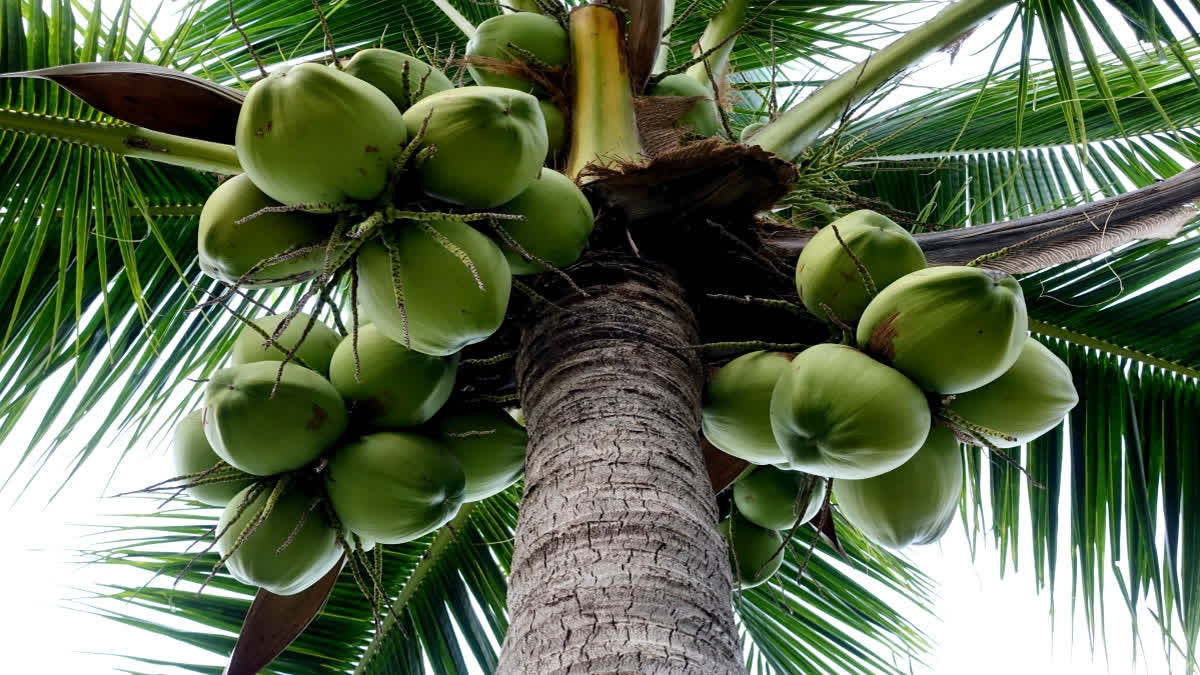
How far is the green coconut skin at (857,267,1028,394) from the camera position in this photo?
1.49m

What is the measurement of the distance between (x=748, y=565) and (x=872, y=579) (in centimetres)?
100

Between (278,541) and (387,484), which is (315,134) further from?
(278,541)

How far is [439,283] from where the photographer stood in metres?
1.44

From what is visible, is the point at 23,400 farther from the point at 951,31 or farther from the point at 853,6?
the point at 853,6

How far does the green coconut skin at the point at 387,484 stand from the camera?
1.63 m

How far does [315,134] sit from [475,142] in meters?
0.21

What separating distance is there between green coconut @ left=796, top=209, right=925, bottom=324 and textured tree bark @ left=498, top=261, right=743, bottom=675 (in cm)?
23

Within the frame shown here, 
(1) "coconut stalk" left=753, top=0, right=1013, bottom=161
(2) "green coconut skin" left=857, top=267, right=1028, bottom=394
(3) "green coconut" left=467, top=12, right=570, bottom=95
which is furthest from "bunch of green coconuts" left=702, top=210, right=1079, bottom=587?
(3) "green coconut" left=467, top=12, right=570, bottom=95

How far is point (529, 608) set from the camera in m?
1.22

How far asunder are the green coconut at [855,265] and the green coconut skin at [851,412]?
0.13 metres

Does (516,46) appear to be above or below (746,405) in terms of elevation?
above

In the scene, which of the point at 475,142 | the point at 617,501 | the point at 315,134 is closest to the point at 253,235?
the point at 315,134

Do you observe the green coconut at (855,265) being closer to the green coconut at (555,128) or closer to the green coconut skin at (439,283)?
the green coconut skin at (439,283)

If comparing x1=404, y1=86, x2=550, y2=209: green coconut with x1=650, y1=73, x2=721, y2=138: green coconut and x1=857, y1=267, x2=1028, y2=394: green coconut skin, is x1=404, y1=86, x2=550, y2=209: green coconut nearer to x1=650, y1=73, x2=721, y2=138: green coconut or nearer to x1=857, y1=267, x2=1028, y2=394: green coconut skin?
x1=857, y1=267, x2=1028, y2=394: green coconut skin
